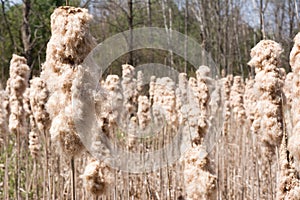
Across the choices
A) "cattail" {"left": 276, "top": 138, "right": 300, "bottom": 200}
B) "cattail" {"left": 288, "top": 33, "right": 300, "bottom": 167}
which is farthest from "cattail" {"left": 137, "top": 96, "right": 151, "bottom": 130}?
"cattail" {"left": 288, "top": 33, "right": 300, "bottom": 167}

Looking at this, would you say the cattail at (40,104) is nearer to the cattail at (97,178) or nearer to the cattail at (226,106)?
the cattail at (97,178)

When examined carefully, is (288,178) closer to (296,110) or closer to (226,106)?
(296,110)

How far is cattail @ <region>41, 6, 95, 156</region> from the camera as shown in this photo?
1.77 metres

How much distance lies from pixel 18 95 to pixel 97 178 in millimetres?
1844

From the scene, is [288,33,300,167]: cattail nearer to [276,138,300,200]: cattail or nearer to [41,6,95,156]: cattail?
[276,138,300,200]: cattail

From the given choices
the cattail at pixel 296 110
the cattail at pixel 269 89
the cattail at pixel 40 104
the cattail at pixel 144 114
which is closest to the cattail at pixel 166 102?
the cattail at pixel 144 114

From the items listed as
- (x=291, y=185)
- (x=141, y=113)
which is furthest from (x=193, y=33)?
(x=291, y=185)

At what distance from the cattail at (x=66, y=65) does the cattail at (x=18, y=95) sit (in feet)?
6.31

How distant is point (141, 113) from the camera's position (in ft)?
16.7

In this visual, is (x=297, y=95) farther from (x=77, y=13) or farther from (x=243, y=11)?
(x=243, y=11)

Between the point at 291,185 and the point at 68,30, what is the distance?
47.6 inches

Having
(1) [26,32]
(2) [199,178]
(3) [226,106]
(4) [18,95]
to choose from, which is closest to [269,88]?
(2) [199,178]

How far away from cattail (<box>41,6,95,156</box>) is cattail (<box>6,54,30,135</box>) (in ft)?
6.31

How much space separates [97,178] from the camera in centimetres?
224
